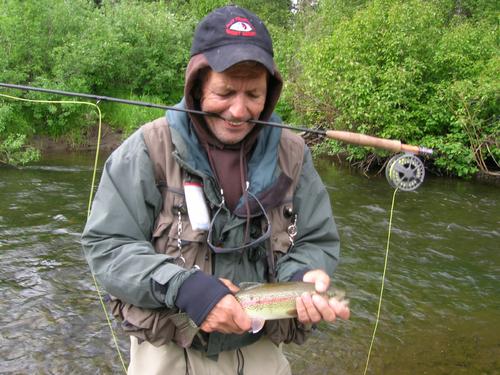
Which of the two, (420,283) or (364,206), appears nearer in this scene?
(420,283)

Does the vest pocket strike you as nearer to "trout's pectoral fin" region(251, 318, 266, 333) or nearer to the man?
the man

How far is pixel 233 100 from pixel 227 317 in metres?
1.10

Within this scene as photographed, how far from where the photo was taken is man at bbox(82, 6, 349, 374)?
95.0 inches

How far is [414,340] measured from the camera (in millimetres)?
6355

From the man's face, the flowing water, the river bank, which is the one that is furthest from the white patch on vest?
the river bank

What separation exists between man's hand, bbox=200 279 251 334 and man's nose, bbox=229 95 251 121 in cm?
92

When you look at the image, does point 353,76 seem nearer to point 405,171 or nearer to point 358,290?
point 358,290

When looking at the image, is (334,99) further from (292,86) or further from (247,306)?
(247,306)

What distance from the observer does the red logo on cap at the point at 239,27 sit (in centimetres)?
257

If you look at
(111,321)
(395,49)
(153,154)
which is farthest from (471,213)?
(153,154)

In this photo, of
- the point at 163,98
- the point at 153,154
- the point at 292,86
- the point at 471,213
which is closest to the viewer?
the point at 153,154

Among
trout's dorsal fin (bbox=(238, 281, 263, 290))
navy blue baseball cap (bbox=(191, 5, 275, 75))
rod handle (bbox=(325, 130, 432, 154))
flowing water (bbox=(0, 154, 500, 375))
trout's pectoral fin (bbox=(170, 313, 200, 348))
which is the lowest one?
flowing water (bbox=(0, 154, 500, 375))

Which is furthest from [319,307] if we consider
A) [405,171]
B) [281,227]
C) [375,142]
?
[405,171]

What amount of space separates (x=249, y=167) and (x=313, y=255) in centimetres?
61
